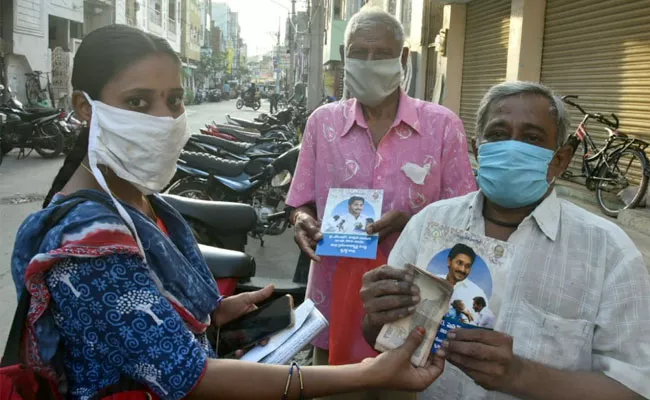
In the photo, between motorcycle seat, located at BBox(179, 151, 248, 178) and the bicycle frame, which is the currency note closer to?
motorcycle seat, located at BBox(179, 151, 248, 178)

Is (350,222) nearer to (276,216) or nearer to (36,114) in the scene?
(276,216)

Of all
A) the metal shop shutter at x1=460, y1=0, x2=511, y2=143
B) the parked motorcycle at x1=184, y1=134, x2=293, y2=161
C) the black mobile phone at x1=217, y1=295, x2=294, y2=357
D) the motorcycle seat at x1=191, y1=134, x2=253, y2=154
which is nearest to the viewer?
the black mobile phone at x1=217, y1=295, x2=294, y2=357

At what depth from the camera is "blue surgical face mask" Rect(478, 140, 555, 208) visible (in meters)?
1.50

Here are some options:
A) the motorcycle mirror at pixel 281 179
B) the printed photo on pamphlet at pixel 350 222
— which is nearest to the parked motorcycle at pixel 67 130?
the motorcycle mirror at pixel 281 179

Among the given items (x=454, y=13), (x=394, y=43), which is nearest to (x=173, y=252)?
(x=394, y=43)

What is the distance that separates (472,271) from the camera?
125cm

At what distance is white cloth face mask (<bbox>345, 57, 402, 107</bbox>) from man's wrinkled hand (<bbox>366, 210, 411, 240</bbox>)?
0.50 m

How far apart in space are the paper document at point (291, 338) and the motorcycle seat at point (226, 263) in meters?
0.85

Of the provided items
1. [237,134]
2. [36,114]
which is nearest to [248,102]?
[36,114]

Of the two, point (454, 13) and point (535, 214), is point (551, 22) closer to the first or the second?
point (454, 13)

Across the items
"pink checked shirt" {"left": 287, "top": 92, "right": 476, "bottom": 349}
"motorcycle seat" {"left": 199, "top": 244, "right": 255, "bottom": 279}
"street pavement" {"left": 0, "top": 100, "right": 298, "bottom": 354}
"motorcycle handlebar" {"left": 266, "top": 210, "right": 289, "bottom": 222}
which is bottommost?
"street pavement" {"left": 0, "top": 100, "right": 298, "bottom": 354}

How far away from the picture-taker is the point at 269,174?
651 centimetres

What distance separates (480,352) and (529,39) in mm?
8408

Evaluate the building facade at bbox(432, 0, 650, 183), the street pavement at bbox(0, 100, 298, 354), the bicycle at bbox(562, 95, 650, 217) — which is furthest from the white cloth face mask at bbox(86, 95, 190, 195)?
the building facade at bbox(432, 0, 650, 183)
